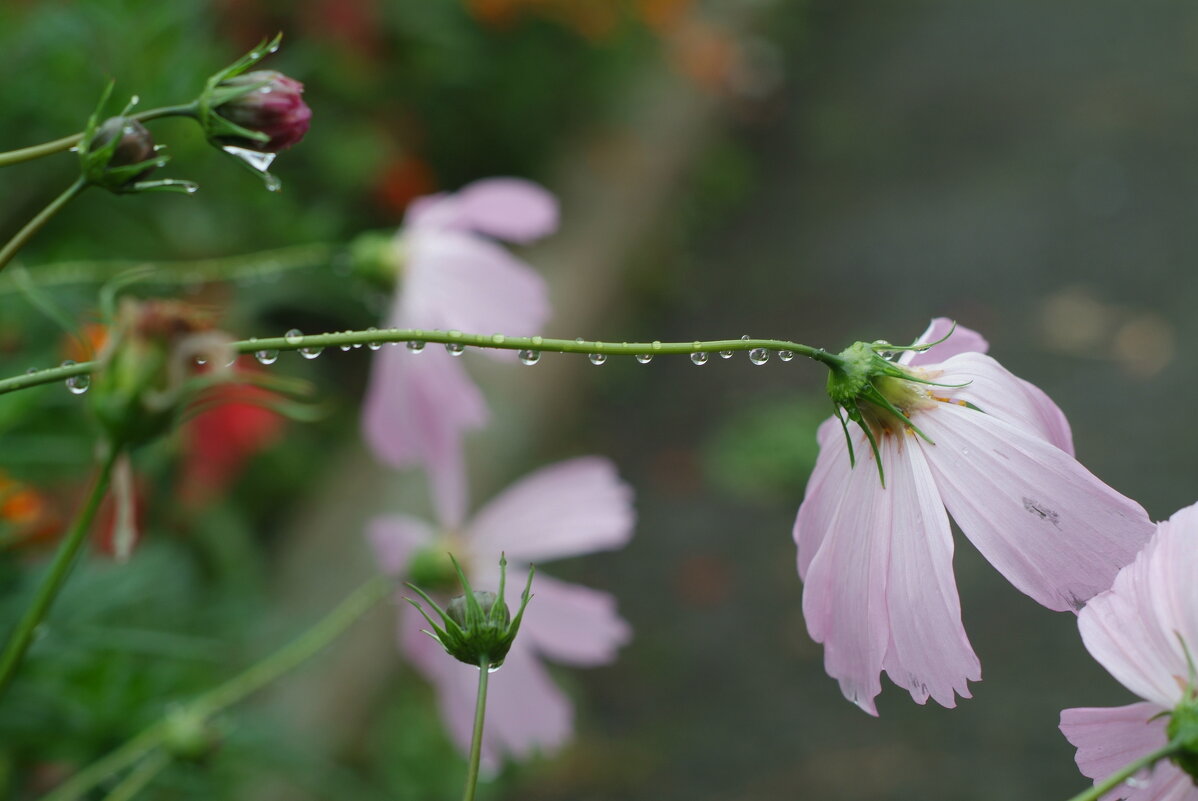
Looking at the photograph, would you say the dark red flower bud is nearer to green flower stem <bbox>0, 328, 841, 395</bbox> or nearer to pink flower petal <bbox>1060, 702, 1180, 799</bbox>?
green flower stem <bbox>0, 328, 841, 395</bbox>

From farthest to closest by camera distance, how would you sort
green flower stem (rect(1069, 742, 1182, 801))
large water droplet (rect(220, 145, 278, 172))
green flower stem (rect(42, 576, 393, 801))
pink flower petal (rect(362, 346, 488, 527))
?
pink flower petal (rect(362, 346, 488, 527)), green flower stem (rect(42, 576, 393, 801)), large water droplet (rect(220, 145, 278, 172)), green flower stem (rect(1069, 742, 1182, 801))

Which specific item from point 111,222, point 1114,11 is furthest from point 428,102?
point 1114,11

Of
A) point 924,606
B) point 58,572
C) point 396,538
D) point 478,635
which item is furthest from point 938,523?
point 396,538

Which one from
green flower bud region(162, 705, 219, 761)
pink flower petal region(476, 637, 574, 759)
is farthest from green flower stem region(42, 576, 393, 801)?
pink flower petal region(476, 637, 574, 759)

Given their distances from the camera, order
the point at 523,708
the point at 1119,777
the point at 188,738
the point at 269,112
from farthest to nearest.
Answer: the point at 523,708 → the point at 188,738 → the point at 269,112 → the point at 1119,777

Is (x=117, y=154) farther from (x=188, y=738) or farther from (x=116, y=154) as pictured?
(x=188, y=738)

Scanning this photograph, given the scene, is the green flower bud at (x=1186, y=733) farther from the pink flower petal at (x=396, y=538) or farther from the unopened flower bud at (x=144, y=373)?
the pink flower petal at (x=396, y=538)

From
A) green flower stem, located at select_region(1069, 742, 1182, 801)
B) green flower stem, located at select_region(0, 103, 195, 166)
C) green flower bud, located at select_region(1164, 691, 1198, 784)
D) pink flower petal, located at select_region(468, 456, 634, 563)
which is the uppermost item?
pink flower petal, located at select_region(468, 456, 634, 563)
